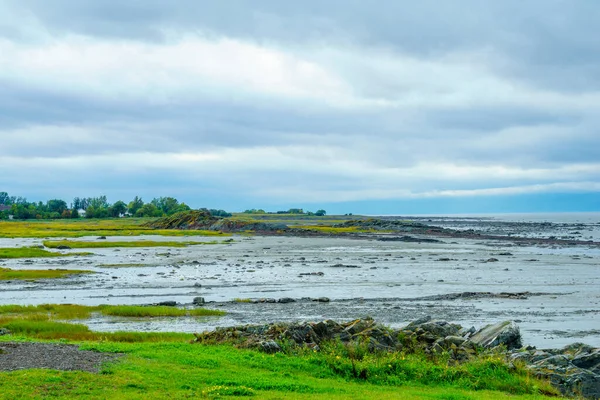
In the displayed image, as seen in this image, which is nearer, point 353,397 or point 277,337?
point 353,397

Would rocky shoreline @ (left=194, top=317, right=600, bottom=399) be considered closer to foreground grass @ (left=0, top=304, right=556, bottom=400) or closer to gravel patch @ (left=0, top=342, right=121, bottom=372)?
foreground grass @ (left=0, top=304, right=556, bottom=400)

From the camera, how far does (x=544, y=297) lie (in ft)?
138

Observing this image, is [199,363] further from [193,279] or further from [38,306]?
[193,279]

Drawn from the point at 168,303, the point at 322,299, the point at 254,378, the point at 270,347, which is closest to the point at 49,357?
the point at 254,378

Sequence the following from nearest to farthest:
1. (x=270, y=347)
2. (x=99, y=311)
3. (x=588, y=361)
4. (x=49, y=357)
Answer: (x=49, y=357) < (x=588, y=361) < (x=270, y=347) < (x=99, y=311)

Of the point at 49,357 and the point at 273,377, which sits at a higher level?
the point at 49,357

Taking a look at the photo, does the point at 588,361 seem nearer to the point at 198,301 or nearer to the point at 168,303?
the point at 198,301

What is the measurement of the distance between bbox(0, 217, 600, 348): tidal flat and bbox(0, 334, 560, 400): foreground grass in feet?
32.5

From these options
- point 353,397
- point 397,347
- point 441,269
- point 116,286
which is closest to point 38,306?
point 116,286

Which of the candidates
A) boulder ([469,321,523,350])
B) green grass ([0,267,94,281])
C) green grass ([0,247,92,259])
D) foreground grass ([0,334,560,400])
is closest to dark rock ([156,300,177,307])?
foreground grass ([0,334,560,400])

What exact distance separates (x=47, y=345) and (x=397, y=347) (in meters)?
11.8

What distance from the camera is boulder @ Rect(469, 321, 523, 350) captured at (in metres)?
21.7

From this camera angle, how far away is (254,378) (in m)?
16.3

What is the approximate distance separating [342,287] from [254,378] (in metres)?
31.8
